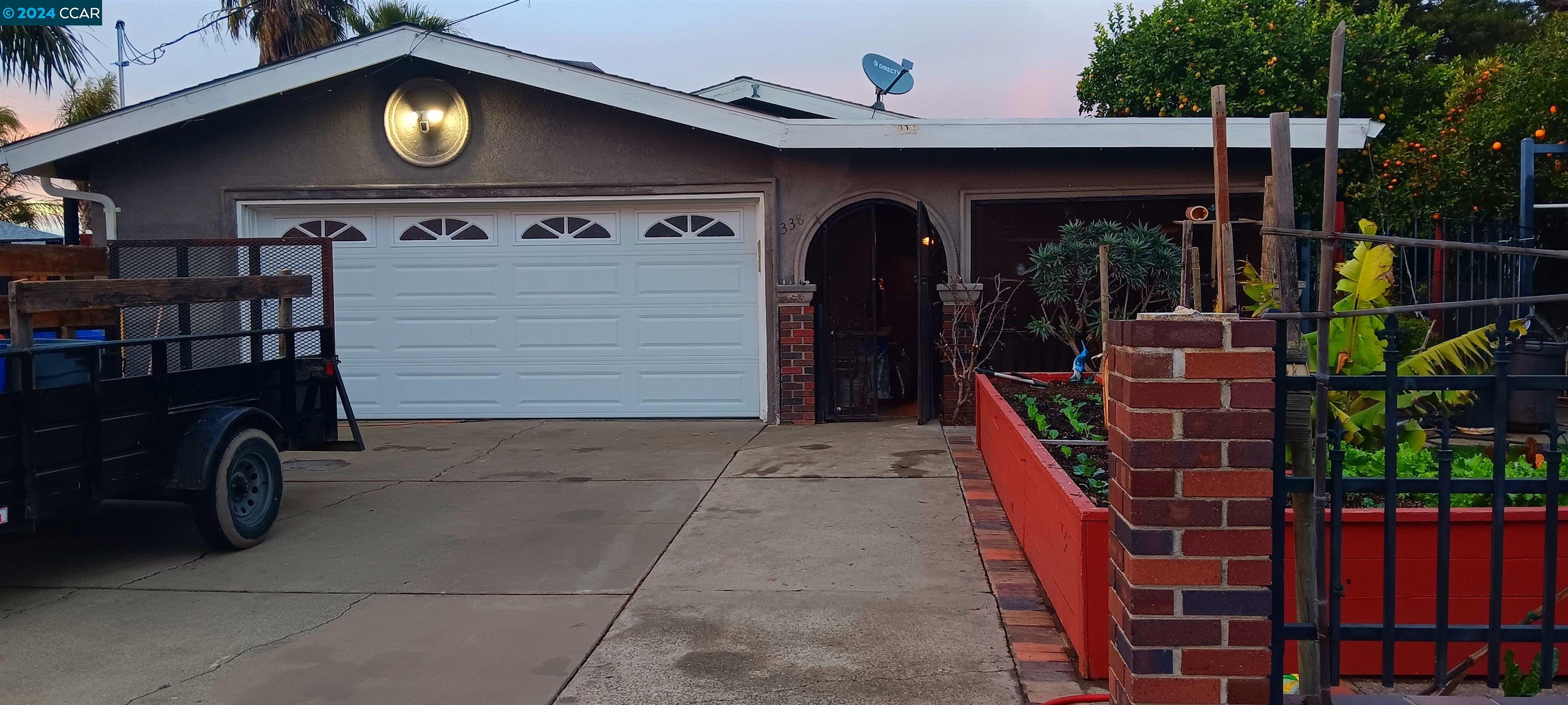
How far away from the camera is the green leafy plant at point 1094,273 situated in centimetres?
880

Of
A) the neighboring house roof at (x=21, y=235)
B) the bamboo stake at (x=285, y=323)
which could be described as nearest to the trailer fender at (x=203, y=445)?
the bamboo stake at (x=285, y=323)

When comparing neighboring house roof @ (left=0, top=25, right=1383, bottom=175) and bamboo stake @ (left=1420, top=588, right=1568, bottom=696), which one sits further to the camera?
neighboring house roof @ (left=0, top=25, right=1383, bottom=175)

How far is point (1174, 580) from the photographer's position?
109 inches

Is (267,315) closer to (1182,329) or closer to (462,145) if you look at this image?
(462,145)

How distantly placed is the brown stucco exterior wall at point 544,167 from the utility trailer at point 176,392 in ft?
9.97

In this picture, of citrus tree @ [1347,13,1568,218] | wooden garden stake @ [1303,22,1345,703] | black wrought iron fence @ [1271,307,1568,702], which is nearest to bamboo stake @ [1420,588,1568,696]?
black wrought iron fence @ [1271,307,1568,702]

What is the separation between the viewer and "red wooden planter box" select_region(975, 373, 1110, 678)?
379 centimetres

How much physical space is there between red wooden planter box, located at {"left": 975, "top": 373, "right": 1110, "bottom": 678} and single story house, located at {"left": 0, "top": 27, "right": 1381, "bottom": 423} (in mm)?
3954

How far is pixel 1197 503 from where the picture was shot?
2.73 metres

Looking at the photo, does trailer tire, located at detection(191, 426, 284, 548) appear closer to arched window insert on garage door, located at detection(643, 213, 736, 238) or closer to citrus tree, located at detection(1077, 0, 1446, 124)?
arched window insert on garage door, located at detection(643, 213, 736, 238)

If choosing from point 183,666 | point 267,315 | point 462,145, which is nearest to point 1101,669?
point 183,666

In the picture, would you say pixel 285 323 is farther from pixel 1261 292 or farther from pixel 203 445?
pixel 1261 292

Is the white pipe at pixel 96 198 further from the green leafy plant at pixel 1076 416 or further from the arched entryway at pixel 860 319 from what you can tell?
the green leafy plant at pixel 1076 416

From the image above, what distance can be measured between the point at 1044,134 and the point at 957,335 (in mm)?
A: 1903
